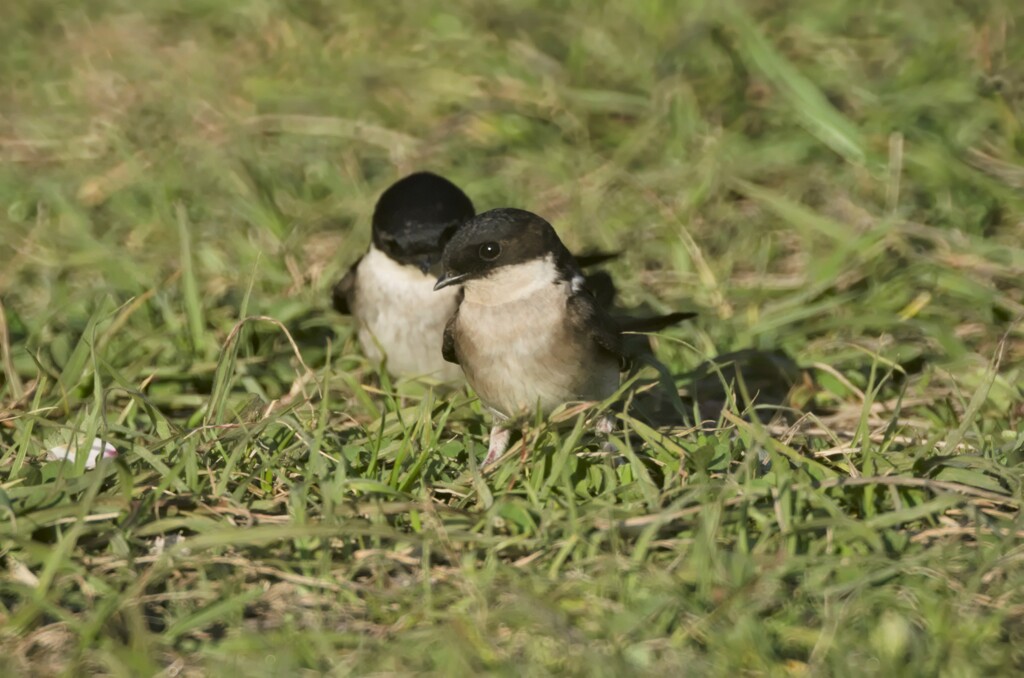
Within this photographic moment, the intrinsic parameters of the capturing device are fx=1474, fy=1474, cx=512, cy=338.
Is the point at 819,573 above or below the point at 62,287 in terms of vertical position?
above

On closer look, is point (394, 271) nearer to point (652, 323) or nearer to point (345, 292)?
point (345, 292)

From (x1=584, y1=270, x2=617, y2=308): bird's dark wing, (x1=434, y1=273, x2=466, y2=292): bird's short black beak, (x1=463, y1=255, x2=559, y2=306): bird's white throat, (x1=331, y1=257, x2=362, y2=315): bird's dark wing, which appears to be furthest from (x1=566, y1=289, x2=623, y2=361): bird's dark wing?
(x1=331, y1=257, x2=362, y2=315): bird's dark wing

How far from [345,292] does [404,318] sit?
0.45 m

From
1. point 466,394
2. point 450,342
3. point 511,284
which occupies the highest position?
point 511,284

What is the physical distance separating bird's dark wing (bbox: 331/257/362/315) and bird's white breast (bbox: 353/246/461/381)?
137 millimetres

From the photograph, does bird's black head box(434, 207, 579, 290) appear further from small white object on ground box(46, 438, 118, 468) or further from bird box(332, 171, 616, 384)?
small white object on ground box(46, 438, 118, 468)

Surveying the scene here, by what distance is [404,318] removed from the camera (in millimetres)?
5914

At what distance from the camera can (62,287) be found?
21.4 feet

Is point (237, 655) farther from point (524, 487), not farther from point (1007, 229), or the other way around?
point (1007, 229)

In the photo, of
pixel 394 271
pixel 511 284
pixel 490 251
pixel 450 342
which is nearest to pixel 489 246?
pixel 490 251

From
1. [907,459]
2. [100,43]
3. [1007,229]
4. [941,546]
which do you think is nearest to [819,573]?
[941,546]

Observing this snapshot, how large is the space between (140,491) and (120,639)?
62 centimetres

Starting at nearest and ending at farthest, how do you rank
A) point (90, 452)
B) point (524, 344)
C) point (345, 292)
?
point (90, 452)
point (524, 344)
point (345, 292)

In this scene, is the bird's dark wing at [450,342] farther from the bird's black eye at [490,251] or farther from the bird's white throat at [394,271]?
the bird's white throat at [394,271]
